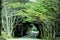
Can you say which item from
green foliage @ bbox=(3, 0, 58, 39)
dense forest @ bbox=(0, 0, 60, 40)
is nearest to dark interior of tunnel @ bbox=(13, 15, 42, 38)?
dense forest @ bbox=(0, 0, 60, 40)

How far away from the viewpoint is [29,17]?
3623 mm

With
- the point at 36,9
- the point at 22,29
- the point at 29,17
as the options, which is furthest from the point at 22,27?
the point at 36,9

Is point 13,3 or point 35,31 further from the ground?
point 13,3

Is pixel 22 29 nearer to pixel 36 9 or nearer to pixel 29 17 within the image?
pixel 29 17

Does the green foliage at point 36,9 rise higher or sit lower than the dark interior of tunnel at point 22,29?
higher

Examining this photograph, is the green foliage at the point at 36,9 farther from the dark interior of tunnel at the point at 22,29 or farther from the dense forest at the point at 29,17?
the dark interior of tunnel at the point at 22,29

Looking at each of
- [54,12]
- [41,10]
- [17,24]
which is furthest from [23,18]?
[54,12]

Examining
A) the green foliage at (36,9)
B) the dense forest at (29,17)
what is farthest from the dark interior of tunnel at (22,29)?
the green foliage at (36,9)

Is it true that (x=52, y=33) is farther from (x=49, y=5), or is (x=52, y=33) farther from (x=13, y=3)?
(x=13, y=3)

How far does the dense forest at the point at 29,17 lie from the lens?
11.9 feet

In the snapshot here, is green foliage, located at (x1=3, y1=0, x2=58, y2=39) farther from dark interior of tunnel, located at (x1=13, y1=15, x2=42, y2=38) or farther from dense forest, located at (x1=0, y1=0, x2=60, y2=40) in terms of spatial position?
dark interior of tunnel, located at (x1=13, y1=15, x2=42, y2=38)

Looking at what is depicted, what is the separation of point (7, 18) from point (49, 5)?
3.14 feet

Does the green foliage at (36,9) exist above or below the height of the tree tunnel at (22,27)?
above

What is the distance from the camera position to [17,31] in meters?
3.72
